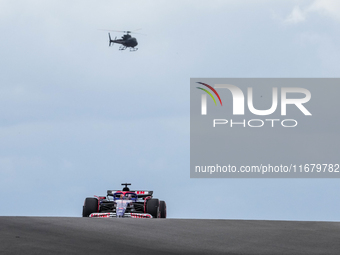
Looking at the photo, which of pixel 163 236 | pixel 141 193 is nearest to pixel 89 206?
pixel 141 193

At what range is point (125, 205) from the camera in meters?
20.3

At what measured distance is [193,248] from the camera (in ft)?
A: 31.8

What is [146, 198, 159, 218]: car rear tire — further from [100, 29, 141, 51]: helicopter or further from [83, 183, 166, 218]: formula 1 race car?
[100, 29, 141, 51]: helicopter

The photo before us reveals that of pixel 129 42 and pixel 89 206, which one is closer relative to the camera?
pixel 89 206

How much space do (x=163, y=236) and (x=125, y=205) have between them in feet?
31.5

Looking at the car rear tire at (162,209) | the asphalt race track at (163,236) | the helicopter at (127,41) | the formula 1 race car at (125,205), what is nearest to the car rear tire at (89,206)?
the formula 1 race car at (125,205)

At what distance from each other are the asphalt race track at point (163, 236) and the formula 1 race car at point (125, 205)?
19.1 feet

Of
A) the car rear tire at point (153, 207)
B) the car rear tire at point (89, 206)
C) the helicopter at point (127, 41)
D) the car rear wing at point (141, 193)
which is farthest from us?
the helicopter at point (127, 41)

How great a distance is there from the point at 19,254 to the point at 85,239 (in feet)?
5.60

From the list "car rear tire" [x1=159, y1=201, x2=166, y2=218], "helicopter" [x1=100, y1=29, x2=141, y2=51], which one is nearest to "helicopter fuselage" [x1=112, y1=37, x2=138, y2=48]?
"helicopter" [x1=100, y1=29, x2=141, y2=51]

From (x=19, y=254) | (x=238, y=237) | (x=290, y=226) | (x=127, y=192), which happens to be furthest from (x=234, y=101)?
(x=19, y=254)

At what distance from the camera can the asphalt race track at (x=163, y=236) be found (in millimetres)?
9305

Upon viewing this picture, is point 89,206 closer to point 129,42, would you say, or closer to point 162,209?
point 162,209

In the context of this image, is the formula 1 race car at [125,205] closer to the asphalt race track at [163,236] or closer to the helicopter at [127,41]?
the asphalt race track at [163,236]
